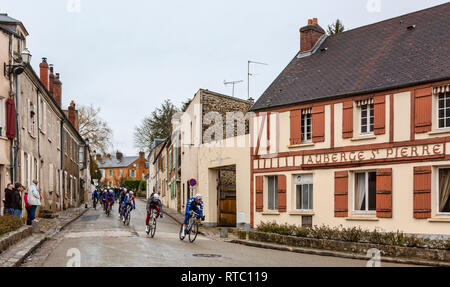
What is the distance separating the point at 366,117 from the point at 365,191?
271 centimetres

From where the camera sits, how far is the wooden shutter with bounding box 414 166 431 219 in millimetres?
16859

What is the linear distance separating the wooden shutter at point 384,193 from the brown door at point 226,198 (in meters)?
10.7

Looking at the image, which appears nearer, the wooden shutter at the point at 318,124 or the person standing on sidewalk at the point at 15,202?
the person standing on sidewalk at the point at 15,202

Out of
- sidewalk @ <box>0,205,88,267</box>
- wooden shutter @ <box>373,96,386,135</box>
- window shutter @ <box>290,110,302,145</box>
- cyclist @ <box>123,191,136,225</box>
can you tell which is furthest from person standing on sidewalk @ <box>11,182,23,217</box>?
wooden shutter @ <box>373,96,386,135</box>

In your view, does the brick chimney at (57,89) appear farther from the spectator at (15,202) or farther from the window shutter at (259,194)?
the spectator at (15,202)

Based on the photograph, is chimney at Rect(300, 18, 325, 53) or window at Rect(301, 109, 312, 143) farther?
chimney at Rect(300, 18, 325, 53)

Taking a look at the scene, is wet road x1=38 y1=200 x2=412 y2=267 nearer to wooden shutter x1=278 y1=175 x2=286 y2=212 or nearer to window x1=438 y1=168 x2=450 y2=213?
window x1=438 y1=168 x2=450 y2=213

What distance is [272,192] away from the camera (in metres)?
22.8

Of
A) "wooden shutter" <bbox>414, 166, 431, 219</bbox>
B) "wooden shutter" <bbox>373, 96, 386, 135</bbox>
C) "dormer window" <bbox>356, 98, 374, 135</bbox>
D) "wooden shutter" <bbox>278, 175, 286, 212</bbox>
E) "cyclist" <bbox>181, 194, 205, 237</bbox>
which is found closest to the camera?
"wooden shutter" <bbox>414, 166, 431, 219</bbox>

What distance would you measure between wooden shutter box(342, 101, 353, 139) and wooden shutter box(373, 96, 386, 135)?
39.0 inches

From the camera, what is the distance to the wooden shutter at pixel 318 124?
20.6 metres

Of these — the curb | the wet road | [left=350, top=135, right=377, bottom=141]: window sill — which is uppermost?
[left=350, top=135, right=377, bottom=141]: window sill

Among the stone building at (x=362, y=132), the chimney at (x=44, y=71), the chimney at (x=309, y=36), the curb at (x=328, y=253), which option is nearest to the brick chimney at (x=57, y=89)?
the chimney at (x=44, y=71)

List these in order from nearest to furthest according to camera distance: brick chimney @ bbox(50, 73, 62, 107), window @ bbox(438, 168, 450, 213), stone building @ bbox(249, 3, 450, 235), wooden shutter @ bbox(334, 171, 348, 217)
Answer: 1. window @ bbox(438, 168, 450, 213)
2. stone building @ bbox(249, 3, 450, 235)
3. wooden shutter @ bbox(334, 171, 348, 217)
4. brick chimney @ bbox(50, 73, 62, 107)
